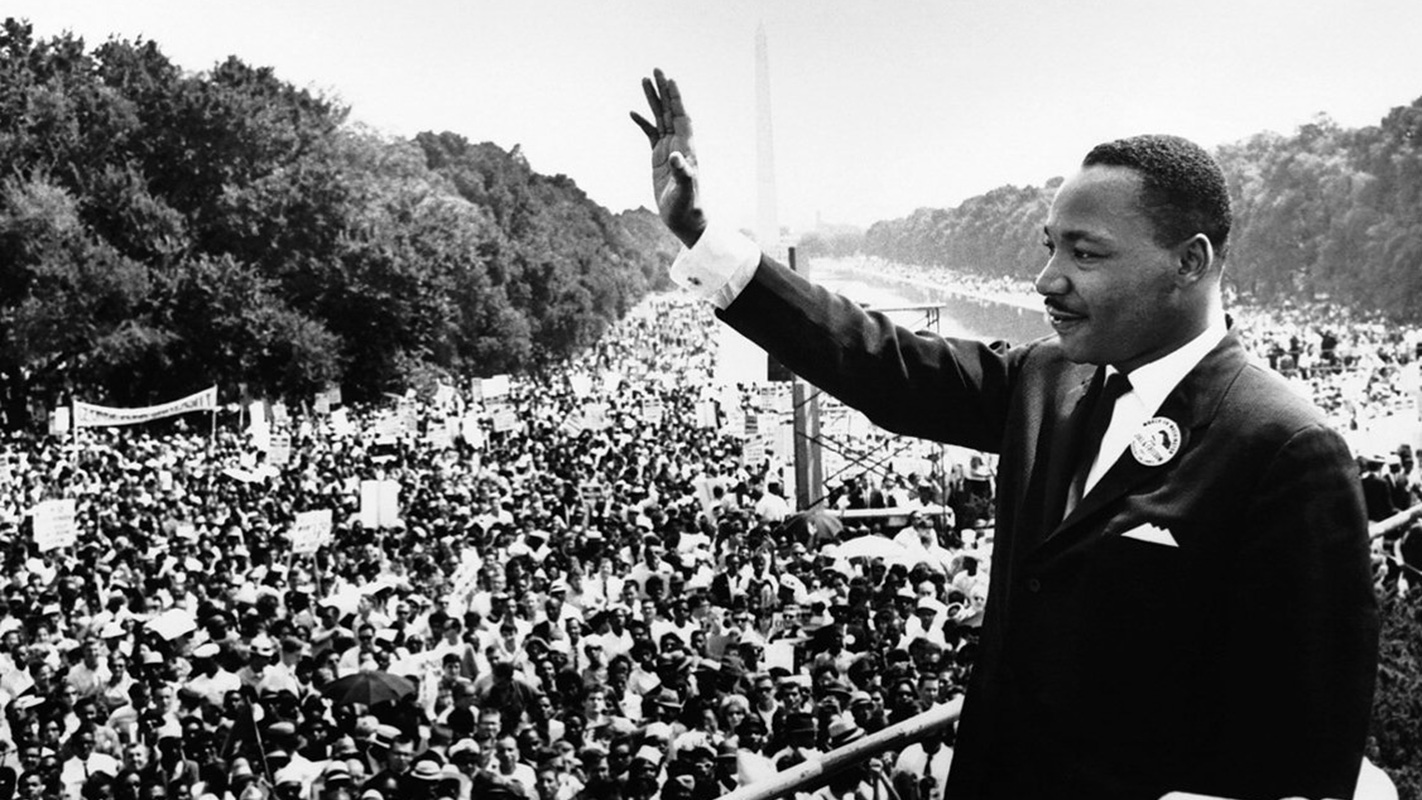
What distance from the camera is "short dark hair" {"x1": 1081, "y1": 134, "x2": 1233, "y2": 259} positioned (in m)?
1.64

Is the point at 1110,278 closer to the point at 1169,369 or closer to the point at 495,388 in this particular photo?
the point at 1169,369

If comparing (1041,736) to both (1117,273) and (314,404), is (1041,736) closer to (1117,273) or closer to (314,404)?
(1117,273)

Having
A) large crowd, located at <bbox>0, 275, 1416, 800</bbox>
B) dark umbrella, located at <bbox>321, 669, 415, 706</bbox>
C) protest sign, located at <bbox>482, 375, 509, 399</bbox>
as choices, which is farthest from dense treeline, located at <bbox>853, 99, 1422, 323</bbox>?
dark umbrella, located at <bbox>321, 669, 415, 706</bbox>

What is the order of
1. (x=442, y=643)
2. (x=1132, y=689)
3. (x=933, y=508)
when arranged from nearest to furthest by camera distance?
(x=1132, y=689), (x=442, y=643), (x=933, y=508)

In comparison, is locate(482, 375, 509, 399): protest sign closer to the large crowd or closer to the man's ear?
the large crowd

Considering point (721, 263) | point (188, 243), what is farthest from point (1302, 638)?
point (188, 243)

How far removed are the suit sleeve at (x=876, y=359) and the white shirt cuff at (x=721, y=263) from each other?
15mm

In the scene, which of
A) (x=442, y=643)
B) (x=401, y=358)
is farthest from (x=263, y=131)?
(x=442, y=643)

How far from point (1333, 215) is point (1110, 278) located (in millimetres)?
54148

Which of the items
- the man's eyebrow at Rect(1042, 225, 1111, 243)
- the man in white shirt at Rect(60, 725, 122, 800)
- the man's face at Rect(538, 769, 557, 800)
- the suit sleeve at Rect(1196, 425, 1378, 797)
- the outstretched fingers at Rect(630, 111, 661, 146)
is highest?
Answer: the outstretched fingers at Rect(630, 111, 661, 146)

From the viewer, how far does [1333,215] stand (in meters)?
51.0

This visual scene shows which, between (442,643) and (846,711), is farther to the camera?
(442,643)

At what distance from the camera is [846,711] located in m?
7.54

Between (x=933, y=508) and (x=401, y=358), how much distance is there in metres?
23.3
